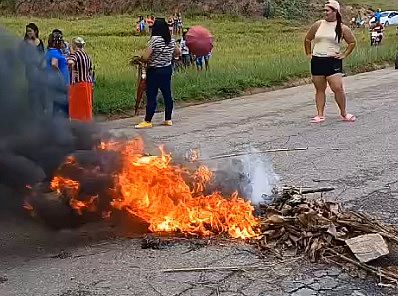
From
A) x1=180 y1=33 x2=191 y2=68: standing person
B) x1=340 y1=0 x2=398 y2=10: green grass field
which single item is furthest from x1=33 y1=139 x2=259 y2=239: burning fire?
x1=340 y1=0 x2=398 y2=10: green grass field

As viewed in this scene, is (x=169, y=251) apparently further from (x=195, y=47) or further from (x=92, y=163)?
(x=195, y=47)

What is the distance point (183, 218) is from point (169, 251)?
1.15 ft

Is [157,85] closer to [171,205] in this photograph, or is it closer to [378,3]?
[171,205]

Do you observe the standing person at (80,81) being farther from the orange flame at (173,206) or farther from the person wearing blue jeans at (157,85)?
the orange flame at (173,206)

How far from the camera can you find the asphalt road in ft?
15.1

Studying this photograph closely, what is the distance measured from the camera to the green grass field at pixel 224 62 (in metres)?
15.0

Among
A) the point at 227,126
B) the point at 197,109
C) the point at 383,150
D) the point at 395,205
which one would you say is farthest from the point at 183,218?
the point at 197,109

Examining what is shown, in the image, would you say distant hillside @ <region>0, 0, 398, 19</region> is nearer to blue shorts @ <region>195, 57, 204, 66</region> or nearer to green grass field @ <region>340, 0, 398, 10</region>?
green grass field @ <region>340, 0, 398, 10</region>

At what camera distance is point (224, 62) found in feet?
70.4

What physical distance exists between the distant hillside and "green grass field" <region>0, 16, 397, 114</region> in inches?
302

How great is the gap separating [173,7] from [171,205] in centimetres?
4548

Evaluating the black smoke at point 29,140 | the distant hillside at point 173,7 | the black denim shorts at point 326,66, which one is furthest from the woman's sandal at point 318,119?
the distant hillside at point 173,7

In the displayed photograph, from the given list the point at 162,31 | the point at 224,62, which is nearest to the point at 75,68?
the point at 162,31

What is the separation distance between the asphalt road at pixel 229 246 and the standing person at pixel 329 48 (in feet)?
2.25
